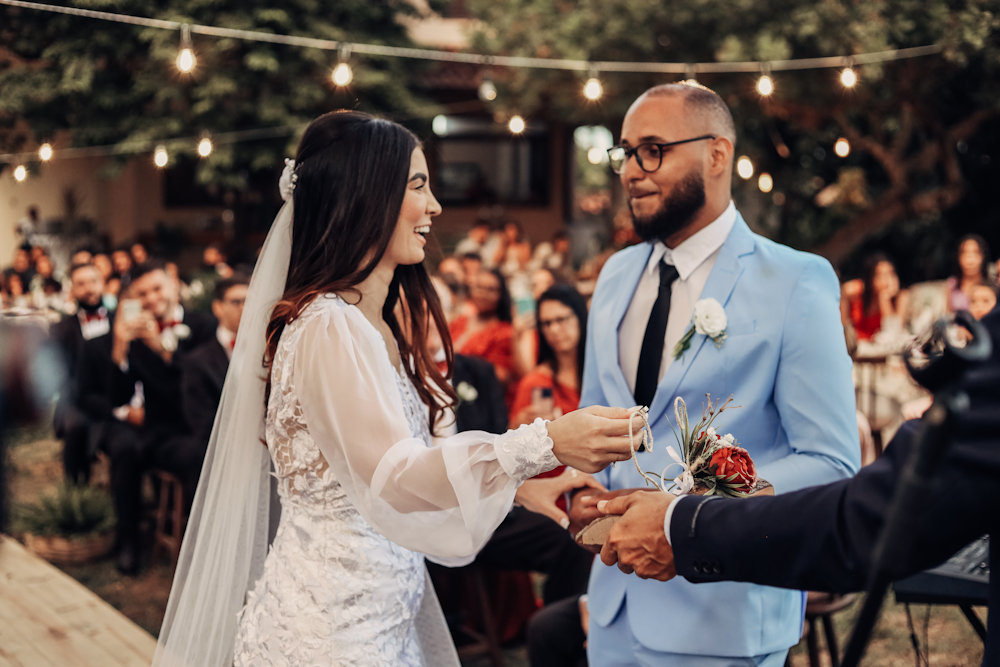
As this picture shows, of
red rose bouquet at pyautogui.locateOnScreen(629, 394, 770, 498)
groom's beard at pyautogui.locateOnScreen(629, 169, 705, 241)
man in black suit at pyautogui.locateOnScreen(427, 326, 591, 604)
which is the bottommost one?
man in black suit at pyautogui.locateOnScreen(427, 326, 591, 604)

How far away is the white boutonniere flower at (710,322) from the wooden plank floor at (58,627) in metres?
2.94

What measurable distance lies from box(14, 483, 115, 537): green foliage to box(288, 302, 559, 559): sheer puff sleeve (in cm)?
462

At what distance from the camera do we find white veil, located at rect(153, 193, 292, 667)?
2227 mm

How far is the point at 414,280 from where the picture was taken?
241cm

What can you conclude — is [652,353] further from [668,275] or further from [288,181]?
[288,181]

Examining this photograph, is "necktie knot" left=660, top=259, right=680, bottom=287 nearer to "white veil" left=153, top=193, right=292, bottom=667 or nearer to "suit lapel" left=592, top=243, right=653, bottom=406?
"suit lapel" left=592, top=243, right=653, bottom=406

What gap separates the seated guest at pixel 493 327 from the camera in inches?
236

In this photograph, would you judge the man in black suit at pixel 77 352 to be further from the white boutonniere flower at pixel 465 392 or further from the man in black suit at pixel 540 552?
the man in black suit at pixel 540 552

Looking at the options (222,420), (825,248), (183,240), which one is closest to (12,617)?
(222,420)

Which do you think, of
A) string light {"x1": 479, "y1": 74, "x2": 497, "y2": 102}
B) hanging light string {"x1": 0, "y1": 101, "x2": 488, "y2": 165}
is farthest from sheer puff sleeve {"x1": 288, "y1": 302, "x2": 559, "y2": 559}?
string light {"x1": 479, "y1": 74, "x2": 497, "y2": 102}

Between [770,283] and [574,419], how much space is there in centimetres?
74

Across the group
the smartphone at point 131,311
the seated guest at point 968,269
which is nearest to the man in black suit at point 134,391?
the smartphone at point 131,311

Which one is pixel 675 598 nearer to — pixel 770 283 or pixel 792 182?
pixel 770 283

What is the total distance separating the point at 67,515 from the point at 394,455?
4876mm
